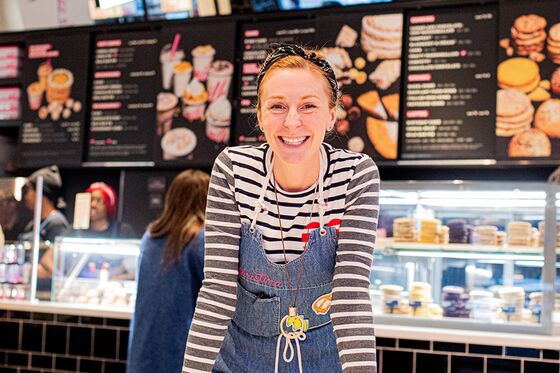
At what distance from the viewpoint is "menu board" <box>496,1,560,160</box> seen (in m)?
4.21

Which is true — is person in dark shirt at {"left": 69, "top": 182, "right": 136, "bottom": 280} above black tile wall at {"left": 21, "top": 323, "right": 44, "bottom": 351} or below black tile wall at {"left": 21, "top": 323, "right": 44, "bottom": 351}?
above

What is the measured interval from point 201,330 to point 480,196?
92.0 inches

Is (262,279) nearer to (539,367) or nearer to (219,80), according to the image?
(539,367)

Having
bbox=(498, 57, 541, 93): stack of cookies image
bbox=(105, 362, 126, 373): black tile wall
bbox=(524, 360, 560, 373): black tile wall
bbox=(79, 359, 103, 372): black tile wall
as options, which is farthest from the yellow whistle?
bbox=(498, 57, 541, 93): stack of cookies image

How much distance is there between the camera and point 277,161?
168cm

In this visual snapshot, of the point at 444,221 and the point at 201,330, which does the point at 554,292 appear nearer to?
the point at 444,221

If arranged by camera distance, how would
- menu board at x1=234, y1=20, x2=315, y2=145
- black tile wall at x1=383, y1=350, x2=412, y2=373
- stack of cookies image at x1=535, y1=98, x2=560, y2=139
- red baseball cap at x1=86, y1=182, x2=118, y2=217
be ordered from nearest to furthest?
black tile wall at x1=383, y1=350, x2=412, y2=373 < stack of cookies image at x1=535, y1=98, x2=560, y2=139 < menu board at x1=234, y1=20, x2=315, y2=145 < red baseball cap at x1=86, y1=182, x2=118, y2=217

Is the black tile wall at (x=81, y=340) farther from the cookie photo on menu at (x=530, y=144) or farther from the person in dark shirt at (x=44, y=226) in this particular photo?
the cookie photo on menu at (x=530, y=144)

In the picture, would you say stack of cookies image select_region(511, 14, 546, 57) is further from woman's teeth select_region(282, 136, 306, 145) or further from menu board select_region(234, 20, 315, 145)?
woman's teeth select_region(282, 136, 306, 145)

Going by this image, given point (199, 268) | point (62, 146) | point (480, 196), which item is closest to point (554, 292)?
point (480, 196)

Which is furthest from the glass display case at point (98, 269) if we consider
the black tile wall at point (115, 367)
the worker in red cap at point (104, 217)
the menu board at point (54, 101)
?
the menu board at point (54, 101)

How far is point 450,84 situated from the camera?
4461 mm

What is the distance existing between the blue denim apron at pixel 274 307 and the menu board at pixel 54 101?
3886mm

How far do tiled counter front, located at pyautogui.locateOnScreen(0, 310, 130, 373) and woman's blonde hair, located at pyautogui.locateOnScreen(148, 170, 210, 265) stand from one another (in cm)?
112
